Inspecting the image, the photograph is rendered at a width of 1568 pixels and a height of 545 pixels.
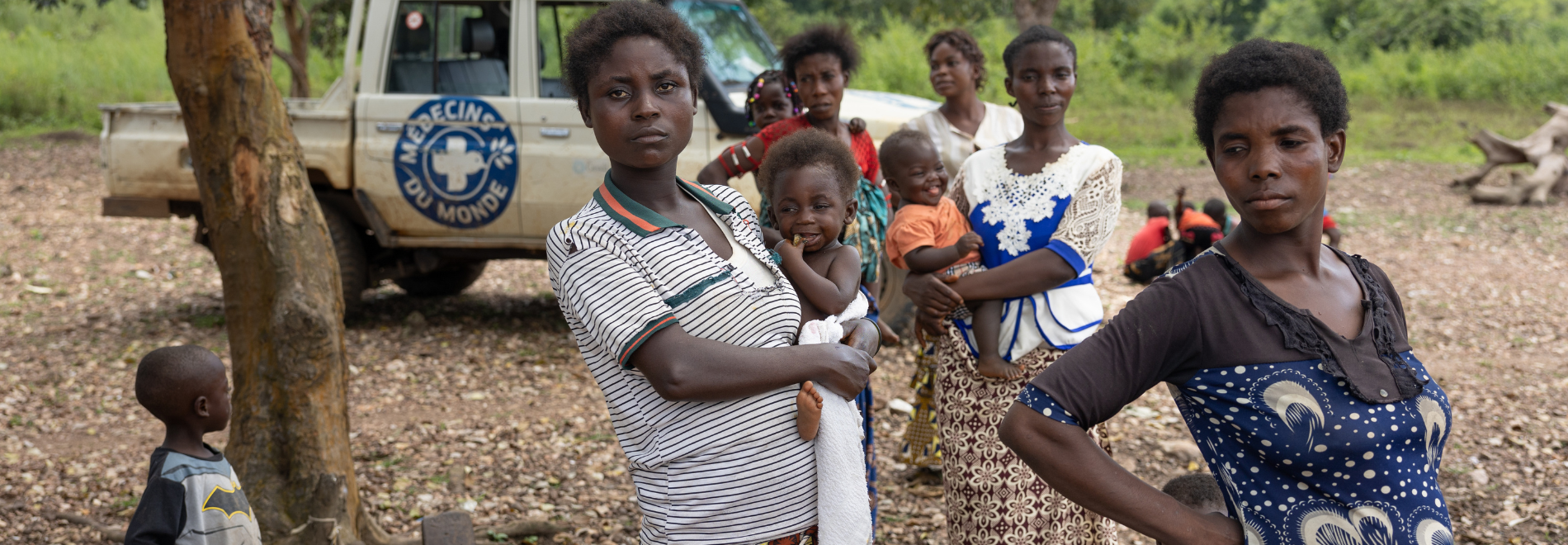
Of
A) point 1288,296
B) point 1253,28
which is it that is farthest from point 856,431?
point 1253,28

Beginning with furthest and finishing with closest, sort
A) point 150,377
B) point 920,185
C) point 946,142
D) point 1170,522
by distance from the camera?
point 946,142
point 920,185
point 150,377
point 1170,522

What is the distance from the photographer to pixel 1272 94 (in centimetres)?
155

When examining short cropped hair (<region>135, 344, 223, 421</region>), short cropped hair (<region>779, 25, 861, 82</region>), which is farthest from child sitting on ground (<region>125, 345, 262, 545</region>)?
short cropped hair (<region>779, 25, 861, 82</region>)

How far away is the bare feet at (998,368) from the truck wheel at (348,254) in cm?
500

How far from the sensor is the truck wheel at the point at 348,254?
6629 mm

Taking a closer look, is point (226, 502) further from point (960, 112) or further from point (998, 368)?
point (960, 112)

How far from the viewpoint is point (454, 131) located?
247 inches

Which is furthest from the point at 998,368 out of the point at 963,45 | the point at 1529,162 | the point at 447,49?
the point at 1529,162

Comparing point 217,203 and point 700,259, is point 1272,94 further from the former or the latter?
point 217,203

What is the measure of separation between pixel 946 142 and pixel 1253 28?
79.7ft

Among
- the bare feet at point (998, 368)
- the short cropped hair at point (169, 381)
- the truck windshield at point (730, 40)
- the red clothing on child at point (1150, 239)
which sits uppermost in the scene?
the truck windshield at point (730, 40)

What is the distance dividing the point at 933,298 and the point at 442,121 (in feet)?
14.1

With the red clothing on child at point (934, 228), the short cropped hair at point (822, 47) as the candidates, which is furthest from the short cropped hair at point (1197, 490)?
the short cropped hair at point (822, 47)

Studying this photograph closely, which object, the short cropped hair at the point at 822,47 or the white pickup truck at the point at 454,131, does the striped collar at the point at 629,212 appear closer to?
the short cropped hair at the point at 822,47
